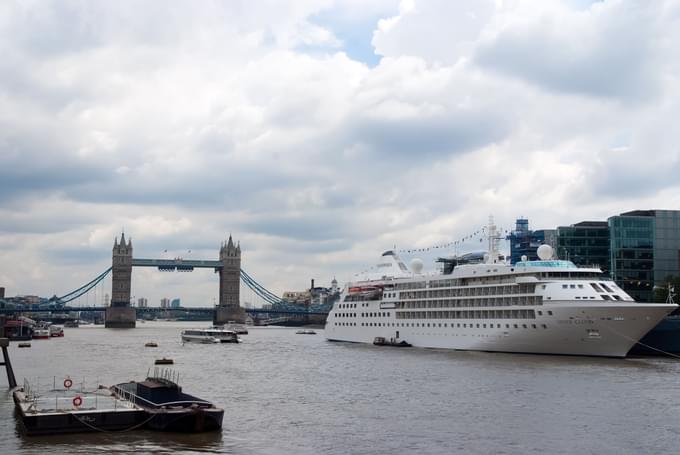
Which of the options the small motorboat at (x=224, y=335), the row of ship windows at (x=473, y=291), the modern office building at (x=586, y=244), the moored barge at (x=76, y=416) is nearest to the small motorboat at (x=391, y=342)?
the row of ship windows at (x=473, y=291)

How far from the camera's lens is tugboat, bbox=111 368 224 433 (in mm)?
31172

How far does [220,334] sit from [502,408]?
8413 centimetres

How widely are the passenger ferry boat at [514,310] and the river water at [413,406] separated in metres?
2.20

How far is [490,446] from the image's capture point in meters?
29.3

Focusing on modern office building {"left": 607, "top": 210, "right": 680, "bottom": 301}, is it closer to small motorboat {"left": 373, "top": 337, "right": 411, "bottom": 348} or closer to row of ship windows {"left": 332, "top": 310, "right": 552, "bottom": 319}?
row of ship windows {"left": 332, "top": 310, "right": 552, "bottom": 319}

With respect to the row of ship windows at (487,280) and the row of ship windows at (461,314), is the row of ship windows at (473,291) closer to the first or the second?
the row of ship windows at (487,280)

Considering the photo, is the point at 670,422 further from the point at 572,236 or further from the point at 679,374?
the point at 572,236

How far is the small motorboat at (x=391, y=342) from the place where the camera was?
273ft

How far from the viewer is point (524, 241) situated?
123 metres

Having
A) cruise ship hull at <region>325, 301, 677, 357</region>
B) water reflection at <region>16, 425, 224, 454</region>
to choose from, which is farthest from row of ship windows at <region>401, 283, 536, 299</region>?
water reflection at <region>16, 425, 224, 454</region>

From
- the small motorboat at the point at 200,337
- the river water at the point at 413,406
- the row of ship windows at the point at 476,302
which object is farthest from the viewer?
the small motorboat at the point at 200,337

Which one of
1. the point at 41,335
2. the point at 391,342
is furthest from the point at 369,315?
the point at 41,335

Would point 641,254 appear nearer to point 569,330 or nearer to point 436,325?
point 436,325

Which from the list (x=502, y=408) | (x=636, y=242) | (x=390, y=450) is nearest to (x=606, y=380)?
(x=502, y=408)
